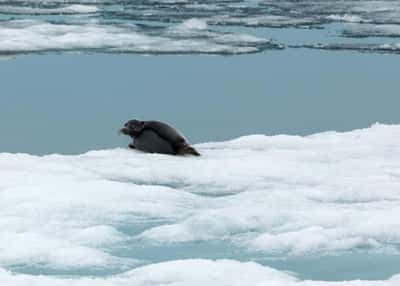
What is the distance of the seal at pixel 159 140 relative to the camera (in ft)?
28.6

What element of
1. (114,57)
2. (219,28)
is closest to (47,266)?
(114,57)

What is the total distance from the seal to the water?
0.21m

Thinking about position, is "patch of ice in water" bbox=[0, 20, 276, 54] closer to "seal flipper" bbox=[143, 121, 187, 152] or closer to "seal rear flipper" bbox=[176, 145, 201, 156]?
"seal flipper" bbox=[143, 121, 187, 152]

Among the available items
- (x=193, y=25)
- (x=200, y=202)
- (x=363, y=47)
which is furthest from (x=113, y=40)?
(x=200, y=202)

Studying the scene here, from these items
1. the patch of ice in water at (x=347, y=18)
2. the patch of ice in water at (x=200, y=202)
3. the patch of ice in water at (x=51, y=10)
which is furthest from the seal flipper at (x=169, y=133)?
the patch of ice in water at (x=51, y=10)

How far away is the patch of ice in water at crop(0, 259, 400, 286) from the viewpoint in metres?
4.92

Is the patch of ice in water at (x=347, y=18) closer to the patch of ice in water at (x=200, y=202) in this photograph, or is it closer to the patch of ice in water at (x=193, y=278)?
the patch of ice in water at (x=200, y=202)

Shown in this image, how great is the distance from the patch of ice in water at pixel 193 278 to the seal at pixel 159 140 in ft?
11.5

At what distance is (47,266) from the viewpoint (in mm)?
5297

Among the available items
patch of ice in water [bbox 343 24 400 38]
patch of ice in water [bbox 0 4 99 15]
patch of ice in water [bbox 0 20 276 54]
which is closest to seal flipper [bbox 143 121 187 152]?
patch of ice in water [bbox 0 20 276 54]

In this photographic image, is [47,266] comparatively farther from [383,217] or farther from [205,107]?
[205,107]

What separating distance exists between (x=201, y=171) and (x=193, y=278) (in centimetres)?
280

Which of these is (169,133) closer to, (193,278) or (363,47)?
(193,278)

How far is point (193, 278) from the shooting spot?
4988 millimetres
